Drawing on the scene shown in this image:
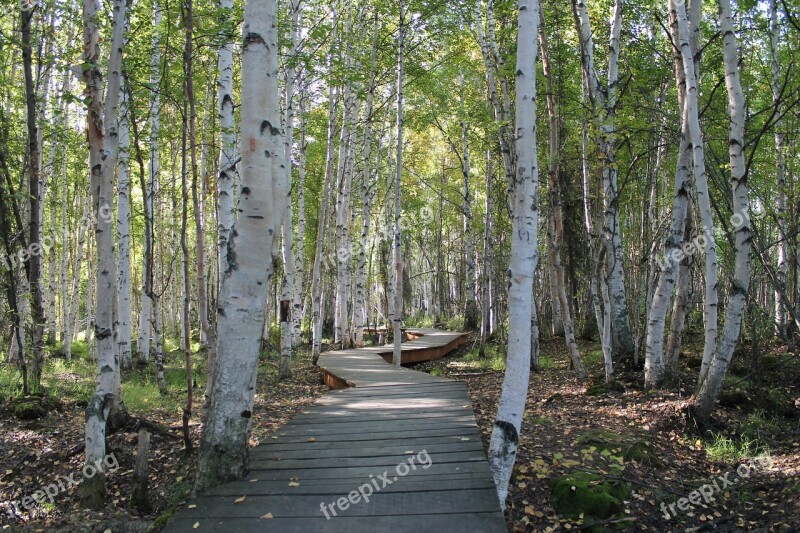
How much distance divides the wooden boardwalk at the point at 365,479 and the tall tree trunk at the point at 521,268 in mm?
315

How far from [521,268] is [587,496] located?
6.73 ft

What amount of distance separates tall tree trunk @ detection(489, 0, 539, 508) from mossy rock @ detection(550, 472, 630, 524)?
0.77 m

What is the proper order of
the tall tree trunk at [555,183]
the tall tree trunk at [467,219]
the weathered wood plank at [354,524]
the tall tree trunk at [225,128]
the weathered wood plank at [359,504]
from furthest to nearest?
the tall tree trunk at [467,219]
the tall tree trunk at [555,183]
the tall tree trunk at [225,128]
the weathered wood plank at [359,504]
the weathered wood plank at [354,524]

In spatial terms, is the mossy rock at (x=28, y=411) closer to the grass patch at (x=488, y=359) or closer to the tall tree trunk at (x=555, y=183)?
the tall tree trunk at (x=555, y=183)

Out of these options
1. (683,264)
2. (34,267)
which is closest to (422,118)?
(683,264)

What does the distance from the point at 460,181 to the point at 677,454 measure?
68.2ft

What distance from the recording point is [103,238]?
15.8ft

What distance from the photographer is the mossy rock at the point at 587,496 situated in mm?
4195

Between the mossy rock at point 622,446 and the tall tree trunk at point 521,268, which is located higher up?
the tall tree trunk at point 521,268

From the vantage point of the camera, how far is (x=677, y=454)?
552 cm

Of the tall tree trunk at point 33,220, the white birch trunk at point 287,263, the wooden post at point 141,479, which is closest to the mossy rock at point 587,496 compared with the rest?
the wooden post at point 141,479

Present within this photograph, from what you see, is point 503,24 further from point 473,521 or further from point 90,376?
point 90,376

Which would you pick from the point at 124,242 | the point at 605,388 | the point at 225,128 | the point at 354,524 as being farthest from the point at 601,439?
the point at 124,242

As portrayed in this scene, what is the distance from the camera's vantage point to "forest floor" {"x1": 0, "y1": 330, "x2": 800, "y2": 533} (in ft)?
14.0
